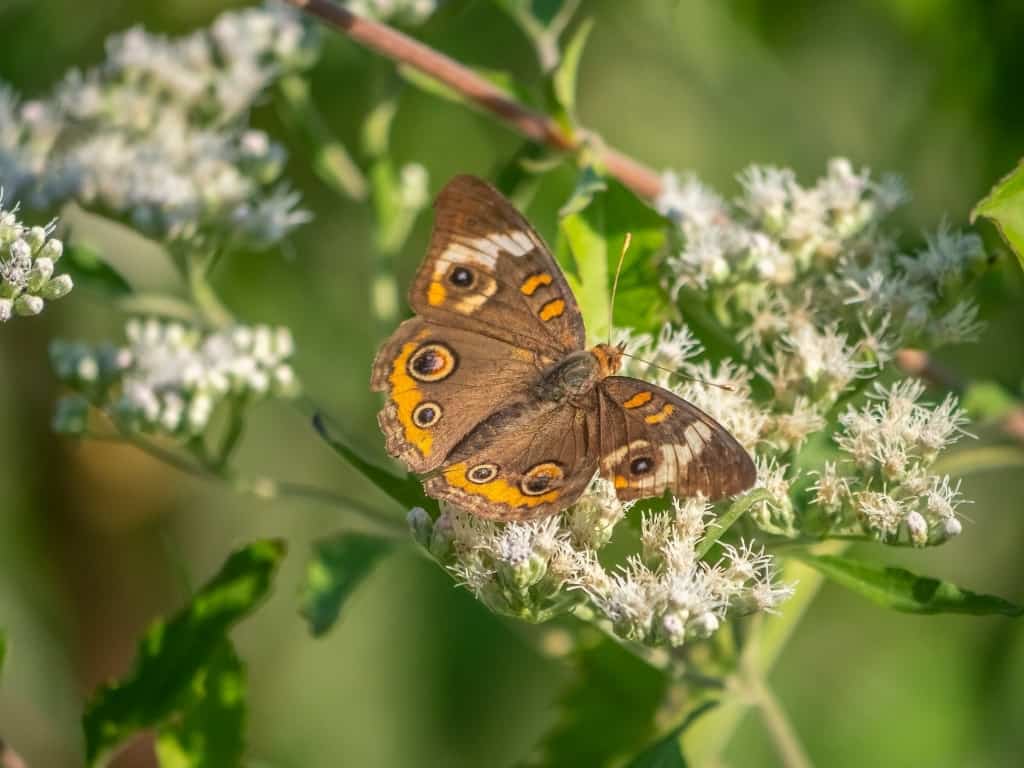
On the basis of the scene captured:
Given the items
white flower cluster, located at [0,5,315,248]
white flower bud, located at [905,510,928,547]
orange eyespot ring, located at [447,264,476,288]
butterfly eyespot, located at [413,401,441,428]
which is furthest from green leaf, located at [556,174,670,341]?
white flower cluster, located at [0,5,315,248]

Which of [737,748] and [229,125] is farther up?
[229,125]

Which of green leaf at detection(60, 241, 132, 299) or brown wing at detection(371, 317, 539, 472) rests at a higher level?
brown wing at detection(371, 317, 539, 472)

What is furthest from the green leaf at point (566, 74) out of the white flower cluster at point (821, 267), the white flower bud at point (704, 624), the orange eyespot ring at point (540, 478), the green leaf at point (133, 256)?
the green leaf at point (133, 256)

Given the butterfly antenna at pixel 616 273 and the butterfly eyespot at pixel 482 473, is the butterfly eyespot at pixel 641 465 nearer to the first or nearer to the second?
the butterfly eyespot at pixel 482 473

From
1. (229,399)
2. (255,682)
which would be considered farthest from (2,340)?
A: (229,399)

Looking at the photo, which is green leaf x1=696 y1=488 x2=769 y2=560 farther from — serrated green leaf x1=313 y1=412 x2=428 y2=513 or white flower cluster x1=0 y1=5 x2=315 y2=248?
white flower cluster x1=0 y1=5 x2=315 y2=248

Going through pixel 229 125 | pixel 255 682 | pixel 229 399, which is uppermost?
pixel 229 125

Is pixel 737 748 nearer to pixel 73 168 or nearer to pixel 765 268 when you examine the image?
pixel 765 268

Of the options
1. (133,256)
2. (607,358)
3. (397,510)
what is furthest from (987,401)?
(133,256)
